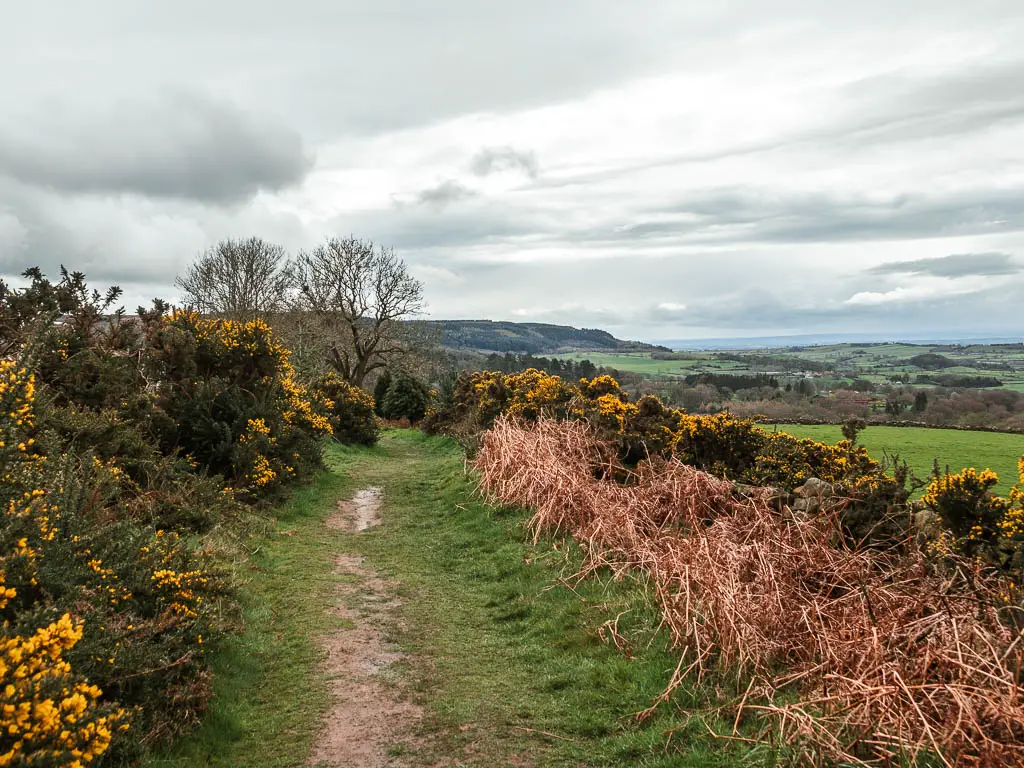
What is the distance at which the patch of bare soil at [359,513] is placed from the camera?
11.2 meters

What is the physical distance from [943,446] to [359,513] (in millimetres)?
10993

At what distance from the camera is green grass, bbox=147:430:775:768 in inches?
176

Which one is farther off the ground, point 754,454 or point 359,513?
point 754,454

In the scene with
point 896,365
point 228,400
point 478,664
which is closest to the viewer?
point 478,664

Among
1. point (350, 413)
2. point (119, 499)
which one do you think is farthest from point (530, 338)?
point (119, 499)

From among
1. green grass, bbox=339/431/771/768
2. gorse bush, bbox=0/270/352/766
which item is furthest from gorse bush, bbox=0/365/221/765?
green grass, bbox=339/431/771/768

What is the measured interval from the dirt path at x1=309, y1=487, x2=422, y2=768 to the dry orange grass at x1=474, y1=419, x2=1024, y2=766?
6.60 feet

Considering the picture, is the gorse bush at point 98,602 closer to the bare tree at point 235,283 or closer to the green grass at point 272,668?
the green grass at point 272,668

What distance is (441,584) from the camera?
8.35 m

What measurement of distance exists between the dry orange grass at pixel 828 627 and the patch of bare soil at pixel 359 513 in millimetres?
4191

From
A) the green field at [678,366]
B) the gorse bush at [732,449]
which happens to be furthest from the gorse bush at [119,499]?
the green field at [678,366]

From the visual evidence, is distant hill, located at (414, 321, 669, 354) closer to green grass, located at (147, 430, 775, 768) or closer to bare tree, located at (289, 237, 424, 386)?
bare tree, located at (289, 237, 424, 386)

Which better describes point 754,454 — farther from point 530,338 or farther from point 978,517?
point 530,338

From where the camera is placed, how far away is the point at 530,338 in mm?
124250
